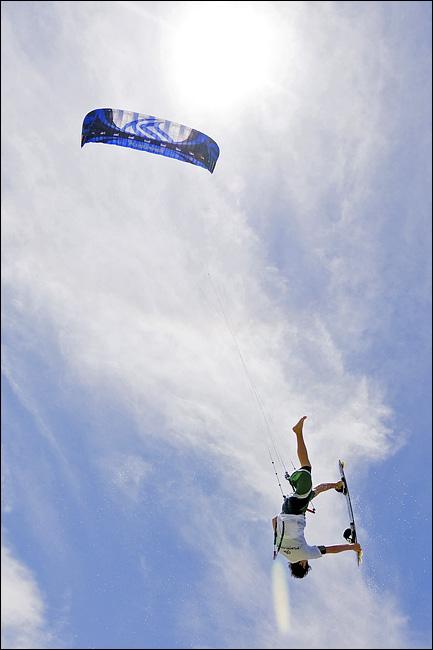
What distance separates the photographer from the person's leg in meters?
17.0

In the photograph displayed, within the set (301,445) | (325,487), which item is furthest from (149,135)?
(325,487)

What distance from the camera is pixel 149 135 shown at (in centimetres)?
2681

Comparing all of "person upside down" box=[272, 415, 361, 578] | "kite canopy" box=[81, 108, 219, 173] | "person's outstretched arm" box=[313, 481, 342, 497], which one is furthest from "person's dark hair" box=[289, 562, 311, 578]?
"kite canopy" box=[81, 108, 219, 173]

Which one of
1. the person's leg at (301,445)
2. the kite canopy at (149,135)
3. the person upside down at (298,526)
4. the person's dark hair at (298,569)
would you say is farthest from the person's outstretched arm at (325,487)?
the kite canopy at (149,135)

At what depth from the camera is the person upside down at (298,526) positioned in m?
16.0

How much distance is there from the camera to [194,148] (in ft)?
88.1

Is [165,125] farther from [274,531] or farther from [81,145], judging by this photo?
[274,531]

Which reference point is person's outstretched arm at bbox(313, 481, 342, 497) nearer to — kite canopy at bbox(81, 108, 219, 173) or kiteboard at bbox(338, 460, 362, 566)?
kiteboard at bbox(338, 460, 362, 566)

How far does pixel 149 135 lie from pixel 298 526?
19.5 metres

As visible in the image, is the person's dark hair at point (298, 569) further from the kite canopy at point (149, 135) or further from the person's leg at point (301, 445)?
the kite canopy at point (149, 135)

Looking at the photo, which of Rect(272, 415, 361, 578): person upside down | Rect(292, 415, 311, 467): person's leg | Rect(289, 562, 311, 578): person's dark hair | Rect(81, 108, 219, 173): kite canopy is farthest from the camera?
Rect(81, 108, 219, 173): kite canopy

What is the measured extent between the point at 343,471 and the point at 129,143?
18447mm

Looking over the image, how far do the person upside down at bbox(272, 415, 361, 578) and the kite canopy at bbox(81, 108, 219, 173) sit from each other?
15.6m

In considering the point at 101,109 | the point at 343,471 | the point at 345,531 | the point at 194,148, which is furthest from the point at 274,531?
the point at 101,109
